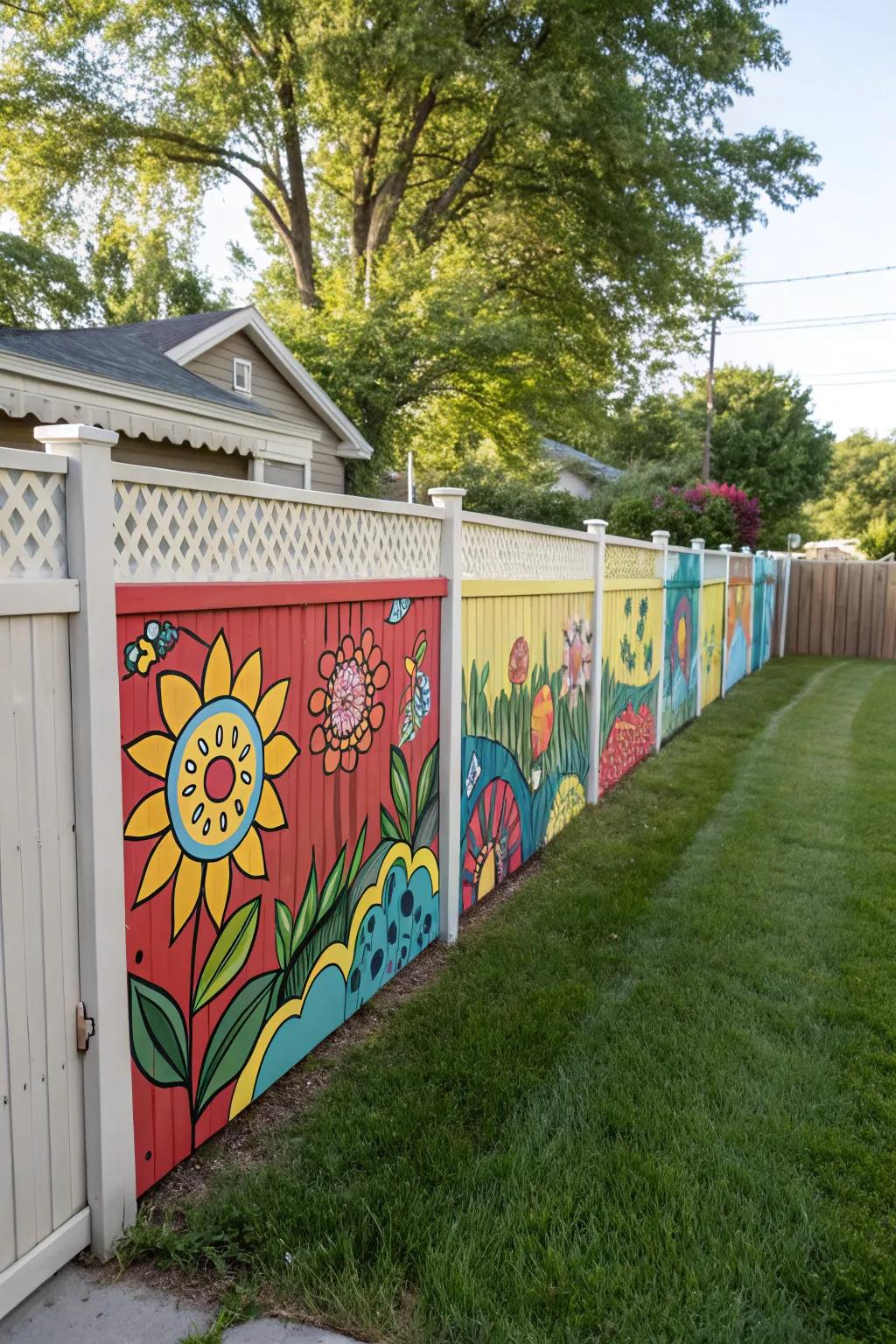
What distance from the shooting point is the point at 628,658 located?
7238mm

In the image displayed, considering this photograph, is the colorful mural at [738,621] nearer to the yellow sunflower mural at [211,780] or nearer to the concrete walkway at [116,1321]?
the yellow sunflower mural at [211,780]

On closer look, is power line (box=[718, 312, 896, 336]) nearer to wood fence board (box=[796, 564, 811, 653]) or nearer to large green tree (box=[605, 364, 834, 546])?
large green tree (box=[605, 364, 834, 546])

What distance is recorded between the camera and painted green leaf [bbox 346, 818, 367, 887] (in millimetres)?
3230

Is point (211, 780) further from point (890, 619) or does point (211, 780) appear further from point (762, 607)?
point (890, 619)

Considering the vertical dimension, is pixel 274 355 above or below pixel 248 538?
above

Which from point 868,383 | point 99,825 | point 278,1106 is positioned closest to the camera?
point 99,825

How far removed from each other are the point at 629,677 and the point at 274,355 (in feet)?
27.1

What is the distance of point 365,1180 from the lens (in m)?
2.38

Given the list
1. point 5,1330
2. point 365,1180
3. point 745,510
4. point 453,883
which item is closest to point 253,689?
point 365,1180

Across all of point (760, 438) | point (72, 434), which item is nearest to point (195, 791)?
point (72, 434)

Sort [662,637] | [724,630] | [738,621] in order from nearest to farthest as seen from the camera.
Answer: [662,637] < [724,630] < [738,621]

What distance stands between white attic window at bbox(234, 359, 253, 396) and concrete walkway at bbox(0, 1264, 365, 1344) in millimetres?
11830

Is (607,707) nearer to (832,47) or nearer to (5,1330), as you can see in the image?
(5,1330)

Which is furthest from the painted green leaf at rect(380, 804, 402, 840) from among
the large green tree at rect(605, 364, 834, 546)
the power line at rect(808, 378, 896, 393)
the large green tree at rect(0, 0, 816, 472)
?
the power line at rect(808, 378, 896, 393)
